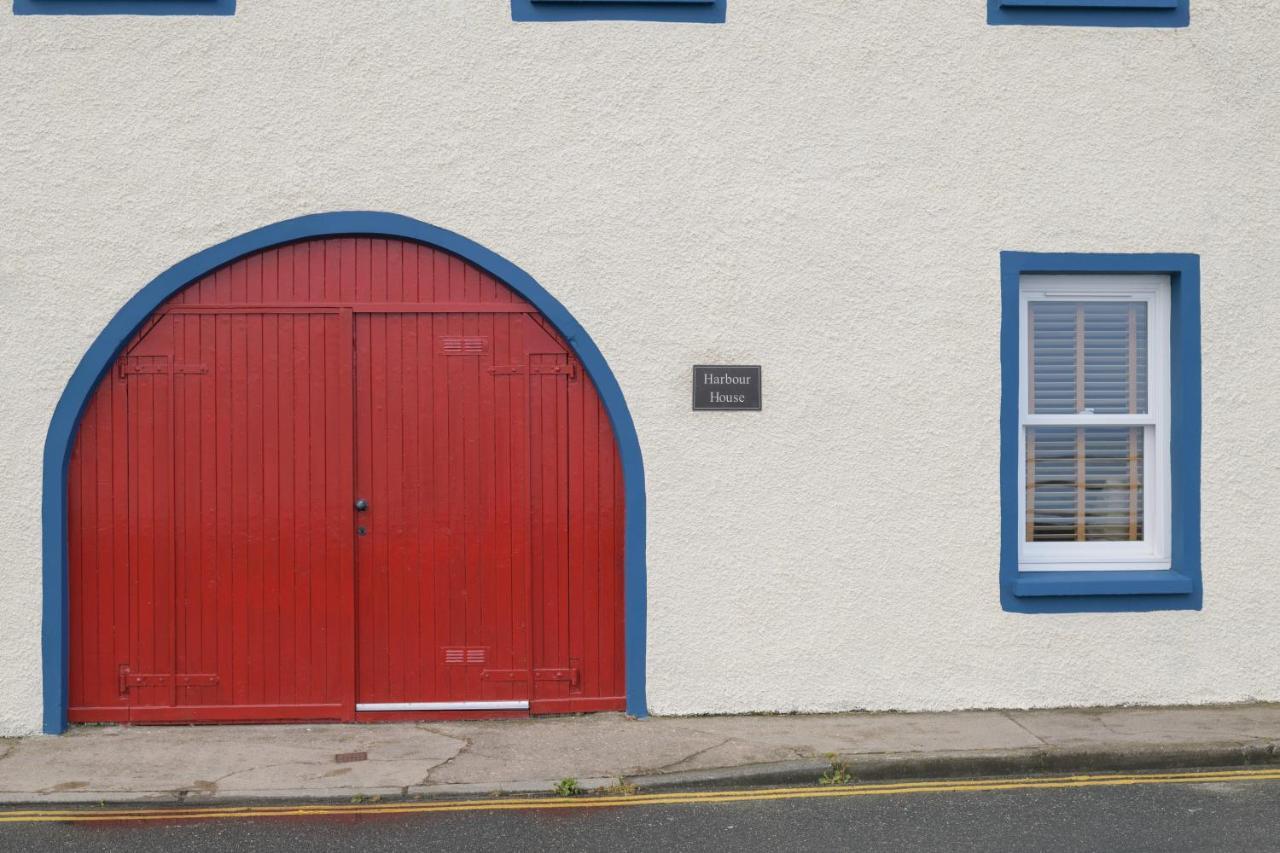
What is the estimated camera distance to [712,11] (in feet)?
25.6

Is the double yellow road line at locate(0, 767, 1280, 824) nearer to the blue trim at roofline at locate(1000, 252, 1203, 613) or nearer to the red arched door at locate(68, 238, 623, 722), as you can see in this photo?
the blue trim at roofline at locate(1000, 252, 1203, 613)

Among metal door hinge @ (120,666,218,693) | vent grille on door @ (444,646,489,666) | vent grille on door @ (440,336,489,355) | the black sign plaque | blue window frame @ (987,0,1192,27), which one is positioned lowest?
metal door hinge @ (120,666,218,693)

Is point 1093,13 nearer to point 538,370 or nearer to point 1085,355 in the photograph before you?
point 1085,355

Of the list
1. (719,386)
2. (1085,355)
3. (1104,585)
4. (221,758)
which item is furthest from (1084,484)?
(221,758)

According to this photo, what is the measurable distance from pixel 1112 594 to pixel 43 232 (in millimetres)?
6676

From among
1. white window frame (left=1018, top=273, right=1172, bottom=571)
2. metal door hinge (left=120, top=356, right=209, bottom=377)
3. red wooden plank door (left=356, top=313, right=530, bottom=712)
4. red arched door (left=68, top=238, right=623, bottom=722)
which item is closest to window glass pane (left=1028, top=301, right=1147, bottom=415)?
white window frame (left=1018, top=273, right=1172, bottom=571)

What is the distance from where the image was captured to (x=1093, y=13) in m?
7.96

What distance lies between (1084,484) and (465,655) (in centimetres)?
400

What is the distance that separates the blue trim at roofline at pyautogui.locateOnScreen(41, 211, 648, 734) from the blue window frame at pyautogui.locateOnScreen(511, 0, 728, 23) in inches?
55.5

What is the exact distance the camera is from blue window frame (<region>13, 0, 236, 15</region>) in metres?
7.59

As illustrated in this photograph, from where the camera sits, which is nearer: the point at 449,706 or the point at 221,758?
the point at 221,758

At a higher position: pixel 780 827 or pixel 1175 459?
pixel 1175 459

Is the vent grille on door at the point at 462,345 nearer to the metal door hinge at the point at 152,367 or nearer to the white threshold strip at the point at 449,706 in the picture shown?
the metal door hinge at the point at 152,367

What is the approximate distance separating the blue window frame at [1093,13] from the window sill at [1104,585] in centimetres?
336
